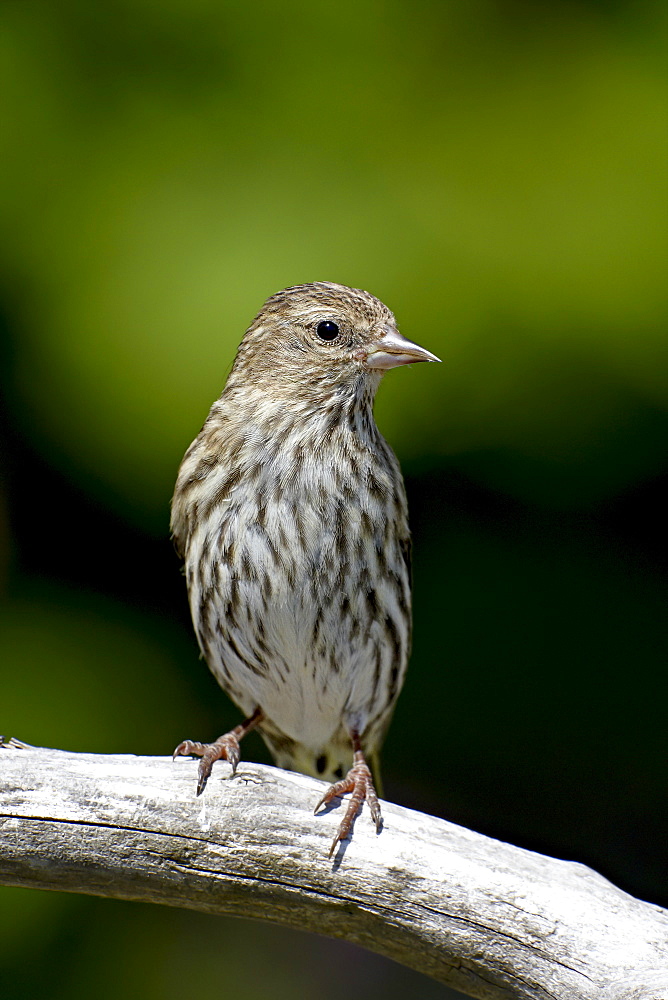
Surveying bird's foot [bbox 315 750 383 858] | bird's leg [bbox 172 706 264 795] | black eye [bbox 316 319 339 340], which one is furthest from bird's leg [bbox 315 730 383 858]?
black eye [bbox 316 319 339 340]

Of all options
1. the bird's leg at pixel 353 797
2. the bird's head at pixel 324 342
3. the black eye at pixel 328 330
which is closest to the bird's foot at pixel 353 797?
the bird's leg at pixel 353 797

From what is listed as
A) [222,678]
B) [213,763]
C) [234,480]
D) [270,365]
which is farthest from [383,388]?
[213,763]

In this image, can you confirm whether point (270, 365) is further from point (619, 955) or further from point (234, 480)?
point (619, 955)

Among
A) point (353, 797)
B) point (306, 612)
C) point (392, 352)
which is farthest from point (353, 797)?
point (392, 352)

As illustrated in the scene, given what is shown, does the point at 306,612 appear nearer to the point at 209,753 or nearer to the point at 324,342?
the point at 209,753

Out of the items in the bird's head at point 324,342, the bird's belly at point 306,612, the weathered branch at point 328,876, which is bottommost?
the weathered branch at point 328,876

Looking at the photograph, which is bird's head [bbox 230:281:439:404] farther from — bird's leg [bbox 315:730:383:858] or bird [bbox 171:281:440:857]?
bird's leg [bbox 315:730:383:858]

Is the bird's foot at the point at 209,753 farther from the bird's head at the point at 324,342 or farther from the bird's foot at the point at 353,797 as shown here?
the bird's head at the point at 324,342
